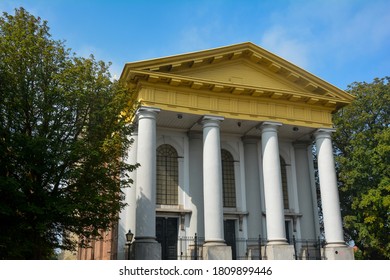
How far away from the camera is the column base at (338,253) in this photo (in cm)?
2369

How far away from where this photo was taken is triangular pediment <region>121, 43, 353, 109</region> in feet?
75.4

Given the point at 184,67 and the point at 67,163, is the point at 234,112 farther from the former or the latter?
the point at 67,163

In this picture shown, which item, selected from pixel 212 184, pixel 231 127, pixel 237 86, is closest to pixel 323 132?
pixel 231 127

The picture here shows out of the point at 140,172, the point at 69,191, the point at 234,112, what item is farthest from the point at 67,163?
the point at 234,112

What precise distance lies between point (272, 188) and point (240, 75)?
23.4 ft

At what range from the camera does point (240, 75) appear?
84.0 ft

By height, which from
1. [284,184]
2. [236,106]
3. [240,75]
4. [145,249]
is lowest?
[145,249]

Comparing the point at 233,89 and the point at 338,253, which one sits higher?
the point at 233,89

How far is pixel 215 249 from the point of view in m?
21.1

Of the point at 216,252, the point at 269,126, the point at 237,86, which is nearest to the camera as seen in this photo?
the point at 216,252

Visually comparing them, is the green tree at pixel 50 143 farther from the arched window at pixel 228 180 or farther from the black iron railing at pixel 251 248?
the arched window at pixel 228 180

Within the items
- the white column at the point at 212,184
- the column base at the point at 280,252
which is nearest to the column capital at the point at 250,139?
the white column at the point at 212,184

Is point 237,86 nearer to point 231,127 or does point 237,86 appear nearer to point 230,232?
point 231,127

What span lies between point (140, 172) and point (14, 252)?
295 inches
